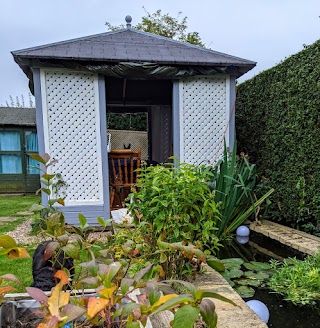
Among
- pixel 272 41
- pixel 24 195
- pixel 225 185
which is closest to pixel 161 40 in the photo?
pixel 225 185

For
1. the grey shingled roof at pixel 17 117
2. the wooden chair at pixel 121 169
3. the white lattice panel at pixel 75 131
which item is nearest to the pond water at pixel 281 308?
the wooden chair at pixel 121 169

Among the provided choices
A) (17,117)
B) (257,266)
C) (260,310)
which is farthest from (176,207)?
(17,117)

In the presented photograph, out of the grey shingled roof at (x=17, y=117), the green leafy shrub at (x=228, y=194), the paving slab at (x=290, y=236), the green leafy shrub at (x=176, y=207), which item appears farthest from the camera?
the grey shingled roof at (x=17, y=117)

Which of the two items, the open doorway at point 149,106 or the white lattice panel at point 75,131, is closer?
the white lattice panel at point 75,131

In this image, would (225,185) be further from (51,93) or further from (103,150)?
(51,93)

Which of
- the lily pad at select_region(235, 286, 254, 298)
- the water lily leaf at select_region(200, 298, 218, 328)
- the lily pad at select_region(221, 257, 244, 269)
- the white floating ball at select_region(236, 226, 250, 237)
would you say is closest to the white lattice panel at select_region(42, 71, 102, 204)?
the white floating ball at select_region(236, 226, 250, 237)

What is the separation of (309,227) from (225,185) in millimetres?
1159

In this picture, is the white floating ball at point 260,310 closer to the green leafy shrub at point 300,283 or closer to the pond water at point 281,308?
the pond water at point 281,308

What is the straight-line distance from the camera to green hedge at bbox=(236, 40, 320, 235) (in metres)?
3.29

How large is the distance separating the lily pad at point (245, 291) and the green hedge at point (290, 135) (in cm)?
167

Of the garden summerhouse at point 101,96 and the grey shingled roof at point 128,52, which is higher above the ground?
the grey shingled roof at point 128,52

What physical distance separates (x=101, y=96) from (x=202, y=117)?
5.07 feet

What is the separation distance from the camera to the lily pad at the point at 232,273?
2293 mm

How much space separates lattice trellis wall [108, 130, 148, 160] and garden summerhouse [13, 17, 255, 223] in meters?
5.72
